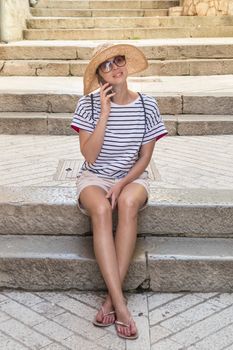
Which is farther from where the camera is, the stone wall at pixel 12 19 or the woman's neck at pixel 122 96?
the stone wall at pixel 12 19

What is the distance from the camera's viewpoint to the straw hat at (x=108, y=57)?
9.94 ft

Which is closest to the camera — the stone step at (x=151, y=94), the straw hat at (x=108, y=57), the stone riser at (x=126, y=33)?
the straw hat at (x=108, y=57)

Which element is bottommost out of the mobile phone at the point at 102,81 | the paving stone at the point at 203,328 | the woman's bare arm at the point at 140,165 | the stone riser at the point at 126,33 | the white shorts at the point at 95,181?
the paving stone at the point at 203,328

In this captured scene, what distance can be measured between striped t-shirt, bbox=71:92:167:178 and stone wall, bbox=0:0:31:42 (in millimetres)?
6612

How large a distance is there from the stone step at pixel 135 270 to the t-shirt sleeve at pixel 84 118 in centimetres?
73

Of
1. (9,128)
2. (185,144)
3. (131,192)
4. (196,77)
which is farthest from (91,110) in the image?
(196,77)

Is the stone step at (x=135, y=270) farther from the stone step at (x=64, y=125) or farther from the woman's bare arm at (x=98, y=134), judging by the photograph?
the stone step at (x=64, y=125)

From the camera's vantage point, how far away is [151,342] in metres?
2.68

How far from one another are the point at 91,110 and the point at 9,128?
9.21 ft

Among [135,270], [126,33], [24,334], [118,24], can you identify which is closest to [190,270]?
[135,270]

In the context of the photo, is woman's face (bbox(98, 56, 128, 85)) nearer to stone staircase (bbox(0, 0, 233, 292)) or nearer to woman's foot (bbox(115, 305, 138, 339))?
stone staircase (bbox(0, 0, 233, 292))

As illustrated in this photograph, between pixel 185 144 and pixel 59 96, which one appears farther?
pixel 59 96

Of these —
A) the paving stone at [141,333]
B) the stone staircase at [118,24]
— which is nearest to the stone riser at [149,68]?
the stone staircase at [118,24]

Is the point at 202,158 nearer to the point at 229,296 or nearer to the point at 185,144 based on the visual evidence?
the point at 185,144
